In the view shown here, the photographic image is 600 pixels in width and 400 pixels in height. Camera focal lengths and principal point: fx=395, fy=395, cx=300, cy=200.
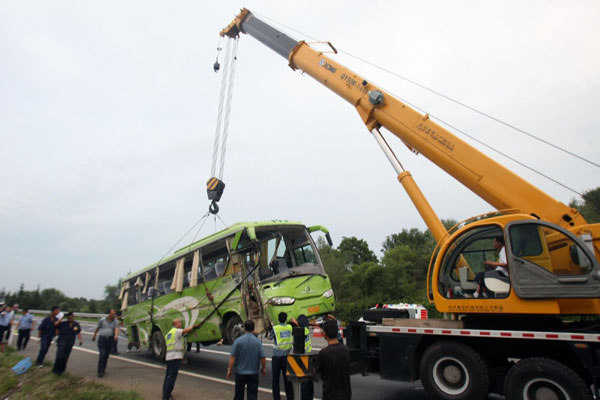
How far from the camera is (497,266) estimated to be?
601cm

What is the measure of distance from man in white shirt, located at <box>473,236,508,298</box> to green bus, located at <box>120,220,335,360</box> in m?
3.81

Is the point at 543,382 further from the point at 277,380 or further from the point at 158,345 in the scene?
the point at 158,345

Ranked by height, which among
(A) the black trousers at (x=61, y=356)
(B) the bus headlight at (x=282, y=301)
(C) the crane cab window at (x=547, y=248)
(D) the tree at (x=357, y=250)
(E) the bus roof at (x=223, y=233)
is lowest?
(A) the black trousers at (x=61, y=356)

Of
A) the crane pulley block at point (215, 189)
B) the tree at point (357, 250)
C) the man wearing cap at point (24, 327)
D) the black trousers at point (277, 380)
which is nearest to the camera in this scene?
the black trousers at point (277, 380)

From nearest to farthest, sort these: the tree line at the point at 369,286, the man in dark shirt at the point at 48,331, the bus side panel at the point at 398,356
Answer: the bus side panel at the point at 398,356
the man in dark shirt at the point at 48,331
the tree line at the point at 369,286

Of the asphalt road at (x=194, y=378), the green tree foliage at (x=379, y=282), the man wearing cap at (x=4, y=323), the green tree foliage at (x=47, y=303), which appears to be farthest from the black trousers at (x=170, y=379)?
the green tree foliage at (x=47, y=303)

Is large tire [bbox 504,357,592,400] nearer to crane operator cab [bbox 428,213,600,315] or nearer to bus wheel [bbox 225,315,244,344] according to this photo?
crane operator cab [bbox 428,213,600,315]

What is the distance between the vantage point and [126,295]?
14.8 meters

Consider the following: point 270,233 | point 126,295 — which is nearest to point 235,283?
point 270,233

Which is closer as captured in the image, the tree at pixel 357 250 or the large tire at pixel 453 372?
the large tire at pixel 453 372

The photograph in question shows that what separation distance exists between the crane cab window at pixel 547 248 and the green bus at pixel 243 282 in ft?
14.7

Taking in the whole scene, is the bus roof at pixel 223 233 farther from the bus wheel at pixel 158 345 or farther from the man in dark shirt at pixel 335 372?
the man in dark shirt at pixel 335 372

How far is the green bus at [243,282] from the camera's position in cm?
873

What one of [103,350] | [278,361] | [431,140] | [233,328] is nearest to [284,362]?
[278,361]
